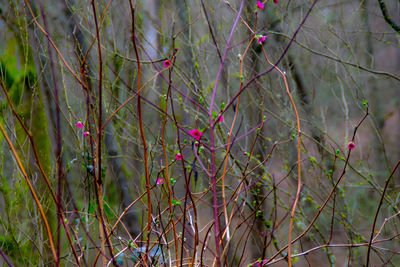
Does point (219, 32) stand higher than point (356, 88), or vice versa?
point (219, 32)

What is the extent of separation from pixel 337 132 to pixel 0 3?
3.96 meters

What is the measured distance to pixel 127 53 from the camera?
334 cm

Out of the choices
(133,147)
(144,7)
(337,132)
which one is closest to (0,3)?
(144,7)

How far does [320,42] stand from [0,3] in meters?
3.08

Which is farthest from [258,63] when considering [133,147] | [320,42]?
[133,147]

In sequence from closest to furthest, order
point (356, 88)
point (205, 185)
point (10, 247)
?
point (10, 247) → point (356, 88) → point (205, 185)

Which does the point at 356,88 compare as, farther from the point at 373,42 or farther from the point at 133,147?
the point at 133,147

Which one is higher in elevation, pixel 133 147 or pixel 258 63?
pixel 258 63

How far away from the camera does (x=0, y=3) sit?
11.8ft

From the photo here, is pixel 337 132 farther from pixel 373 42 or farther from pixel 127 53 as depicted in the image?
pixel 127 53

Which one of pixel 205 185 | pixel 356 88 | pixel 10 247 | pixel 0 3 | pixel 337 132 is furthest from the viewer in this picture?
pixel 337 132

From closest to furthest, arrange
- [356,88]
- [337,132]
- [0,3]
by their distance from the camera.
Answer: [356,88] < [0,3] < [337,132]

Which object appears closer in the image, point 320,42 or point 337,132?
point 320,42

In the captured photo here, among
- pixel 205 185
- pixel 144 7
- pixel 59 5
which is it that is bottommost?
pixel 205 185
